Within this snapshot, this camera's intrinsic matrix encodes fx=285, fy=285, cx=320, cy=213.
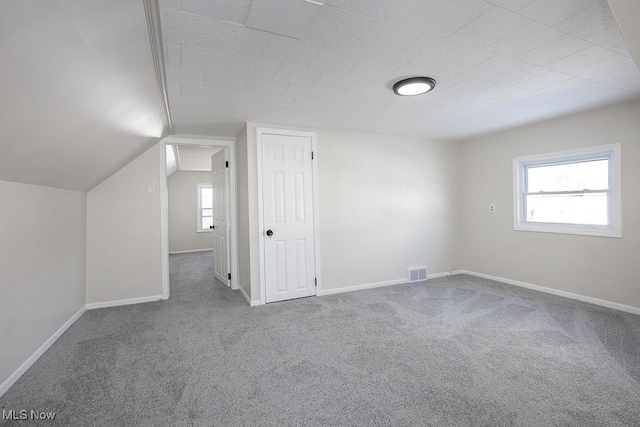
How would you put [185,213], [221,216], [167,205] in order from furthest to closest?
[185,213]
[221,216]
[167,205]

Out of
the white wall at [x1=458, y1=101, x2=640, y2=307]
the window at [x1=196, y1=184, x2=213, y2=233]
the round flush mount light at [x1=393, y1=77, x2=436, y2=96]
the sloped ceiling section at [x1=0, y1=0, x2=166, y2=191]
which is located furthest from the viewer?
the window at [x1=196, y1=184, x2=213, y2=233]

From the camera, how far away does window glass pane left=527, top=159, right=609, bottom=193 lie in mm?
3443

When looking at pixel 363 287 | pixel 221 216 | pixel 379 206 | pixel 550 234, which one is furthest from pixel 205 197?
pixel 550 234

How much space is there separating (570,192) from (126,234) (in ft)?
19.0

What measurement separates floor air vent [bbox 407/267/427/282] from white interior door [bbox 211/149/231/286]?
9.31 feet

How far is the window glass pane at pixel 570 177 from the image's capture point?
136 inches

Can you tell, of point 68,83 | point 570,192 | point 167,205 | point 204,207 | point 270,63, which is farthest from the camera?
point 204,207

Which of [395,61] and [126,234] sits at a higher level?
[395,61]

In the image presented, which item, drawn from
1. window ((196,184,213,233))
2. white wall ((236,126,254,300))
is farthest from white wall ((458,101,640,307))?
window ((196,184,213,233))

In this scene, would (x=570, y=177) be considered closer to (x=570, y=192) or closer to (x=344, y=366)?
(x=570, y=192)

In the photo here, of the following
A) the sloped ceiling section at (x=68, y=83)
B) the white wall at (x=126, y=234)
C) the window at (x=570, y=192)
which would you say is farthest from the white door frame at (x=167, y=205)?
the window at (x=570, y=192)

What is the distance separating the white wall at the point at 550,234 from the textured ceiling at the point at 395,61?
0.38 meters

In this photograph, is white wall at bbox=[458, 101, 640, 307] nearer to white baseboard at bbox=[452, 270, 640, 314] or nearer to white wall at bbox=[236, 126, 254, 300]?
white baseboard at bbox=[452, 270, 640, 314]

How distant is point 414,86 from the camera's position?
2.49 metres
